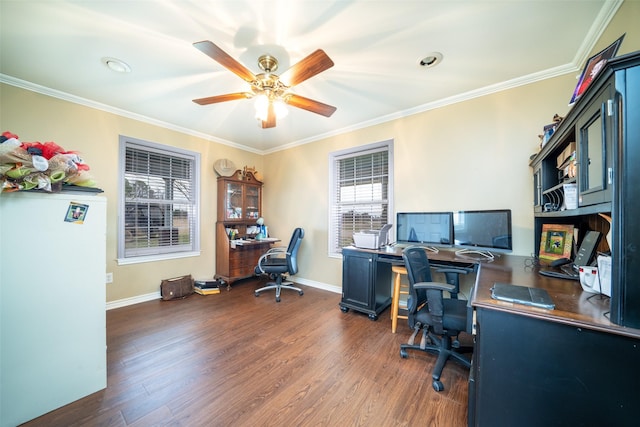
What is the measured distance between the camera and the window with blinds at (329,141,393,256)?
334cm

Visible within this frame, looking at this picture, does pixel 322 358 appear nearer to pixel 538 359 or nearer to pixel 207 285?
pixel 538 359

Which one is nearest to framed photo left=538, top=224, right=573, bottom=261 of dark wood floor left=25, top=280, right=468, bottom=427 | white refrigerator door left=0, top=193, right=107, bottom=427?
dark wood floor left=25, top=280, right=468, bottom=427

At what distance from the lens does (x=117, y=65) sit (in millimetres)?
2127

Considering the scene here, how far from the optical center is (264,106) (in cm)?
205

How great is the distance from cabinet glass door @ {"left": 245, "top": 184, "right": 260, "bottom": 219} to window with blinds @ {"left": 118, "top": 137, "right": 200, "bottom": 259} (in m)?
0.88

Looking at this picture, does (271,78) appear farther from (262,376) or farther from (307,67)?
(262,376)

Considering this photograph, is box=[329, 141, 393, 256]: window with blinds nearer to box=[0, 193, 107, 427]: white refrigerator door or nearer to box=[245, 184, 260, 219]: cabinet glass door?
box=[245, 184, 260, 219]: cabinet glass door

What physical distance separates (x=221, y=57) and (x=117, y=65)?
1414 millimetres

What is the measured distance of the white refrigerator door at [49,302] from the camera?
1277 millimetres

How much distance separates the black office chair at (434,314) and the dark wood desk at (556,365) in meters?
0.51

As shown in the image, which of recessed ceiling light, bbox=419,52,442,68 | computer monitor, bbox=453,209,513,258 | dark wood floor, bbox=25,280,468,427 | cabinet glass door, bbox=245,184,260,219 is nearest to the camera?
dark wood floor, bbox=25,280,468,427

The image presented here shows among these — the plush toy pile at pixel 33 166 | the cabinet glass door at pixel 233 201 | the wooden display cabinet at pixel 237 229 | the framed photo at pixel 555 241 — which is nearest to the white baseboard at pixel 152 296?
the wooden display cabinet at pixel 237 229

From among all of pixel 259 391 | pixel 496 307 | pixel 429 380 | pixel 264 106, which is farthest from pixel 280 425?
pixel 264 106

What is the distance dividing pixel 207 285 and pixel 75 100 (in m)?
2.90
